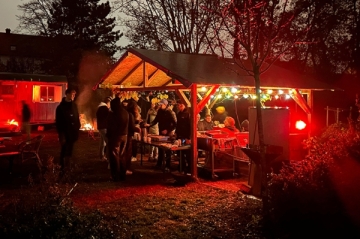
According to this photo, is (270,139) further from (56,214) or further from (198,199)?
(56,214)

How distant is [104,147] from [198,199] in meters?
5.55

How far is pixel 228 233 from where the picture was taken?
5.54 metres

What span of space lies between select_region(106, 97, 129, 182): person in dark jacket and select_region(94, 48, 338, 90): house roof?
155cm

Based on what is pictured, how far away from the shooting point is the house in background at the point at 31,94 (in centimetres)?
2286

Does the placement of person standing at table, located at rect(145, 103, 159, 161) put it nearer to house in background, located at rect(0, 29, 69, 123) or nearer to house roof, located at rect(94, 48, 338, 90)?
house roof, located at rect(94, 48, 338, 90)

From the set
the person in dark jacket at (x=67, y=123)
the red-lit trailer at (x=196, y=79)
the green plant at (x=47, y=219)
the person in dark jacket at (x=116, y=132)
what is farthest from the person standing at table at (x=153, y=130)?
the green plant at (x=47, y=219)

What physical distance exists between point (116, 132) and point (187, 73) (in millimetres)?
2269

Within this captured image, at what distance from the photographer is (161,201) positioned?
744 centimetres

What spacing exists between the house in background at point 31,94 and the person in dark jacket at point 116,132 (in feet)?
51.2

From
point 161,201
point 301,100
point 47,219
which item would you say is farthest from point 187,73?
point 47,219

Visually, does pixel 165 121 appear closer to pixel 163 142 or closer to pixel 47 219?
pixel 163 142

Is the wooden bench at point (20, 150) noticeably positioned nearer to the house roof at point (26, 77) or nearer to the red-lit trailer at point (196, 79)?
the red-lit trailer at point (196, 79)

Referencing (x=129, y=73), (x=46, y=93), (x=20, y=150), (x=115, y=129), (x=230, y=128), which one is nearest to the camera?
(x=115, y=129)

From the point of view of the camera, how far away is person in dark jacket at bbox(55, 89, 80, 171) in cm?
866
